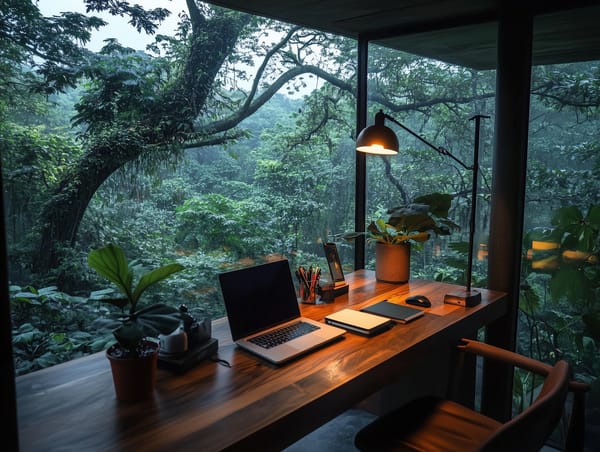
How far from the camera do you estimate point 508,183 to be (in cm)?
243

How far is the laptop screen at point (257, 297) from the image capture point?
1.70m

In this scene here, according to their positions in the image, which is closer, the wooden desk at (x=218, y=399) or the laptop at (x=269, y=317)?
the wooden desk at (x=218, y=399)

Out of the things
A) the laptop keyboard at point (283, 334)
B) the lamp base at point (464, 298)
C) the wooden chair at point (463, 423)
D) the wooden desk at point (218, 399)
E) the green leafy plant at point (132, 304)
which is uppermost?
the green leafy plant at point (132, 304)

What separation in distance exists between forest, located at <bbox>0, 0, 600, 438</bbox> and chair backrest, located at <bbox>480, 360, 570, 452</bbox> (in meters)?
1.33

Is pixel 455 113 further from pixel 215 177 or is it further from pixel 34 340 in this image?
pixel 34 340

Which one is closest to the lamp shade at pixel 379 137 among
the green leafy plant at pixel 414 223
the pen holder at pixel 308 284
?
the green leafy plant at pixel 414 223

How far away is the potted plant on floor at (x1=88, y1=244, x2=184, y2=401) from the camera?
129 cm

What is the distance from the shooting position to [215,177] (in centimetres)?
459

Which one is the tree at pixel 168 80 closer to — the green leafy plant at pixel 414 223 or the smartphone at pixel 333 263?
the green leafy plant at pixel 414 223

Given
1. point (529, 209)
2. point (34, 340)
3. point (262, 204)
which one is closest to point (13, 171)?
point (34, 340)

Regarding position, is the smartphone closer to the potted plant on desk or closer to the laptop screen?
the potted plant on desk

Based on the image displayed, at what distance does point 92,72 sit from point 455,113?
8.81ft

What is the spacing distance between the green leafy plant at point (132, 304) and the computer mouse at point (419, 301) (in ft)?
4.15

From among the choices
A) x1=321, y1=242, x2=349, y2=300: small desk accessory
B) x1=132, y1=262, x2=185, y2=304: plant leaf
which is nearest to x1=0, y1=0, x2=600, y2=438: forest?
x1=321, y1=242, x2=349, y2=300: small desk accessory
